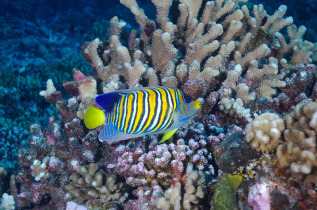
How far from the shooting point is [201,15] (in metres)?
5.02

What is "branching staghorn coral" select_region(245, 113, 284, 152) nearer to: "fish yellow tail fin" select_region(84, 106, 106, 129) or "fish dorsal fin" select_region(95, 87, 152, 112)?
Answer: "fish dorsal fin" select_region(95, 87, 152, 112)

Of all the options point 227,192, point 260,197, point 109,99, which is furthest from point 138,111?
point 260,197

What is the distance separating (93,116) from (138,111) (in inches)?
13.7

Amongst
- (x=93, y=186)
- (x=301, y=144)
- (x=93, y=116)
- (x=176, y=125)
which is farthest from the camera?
(x=93, y=186)

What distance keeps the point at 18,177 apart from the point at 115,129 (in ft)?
7.17

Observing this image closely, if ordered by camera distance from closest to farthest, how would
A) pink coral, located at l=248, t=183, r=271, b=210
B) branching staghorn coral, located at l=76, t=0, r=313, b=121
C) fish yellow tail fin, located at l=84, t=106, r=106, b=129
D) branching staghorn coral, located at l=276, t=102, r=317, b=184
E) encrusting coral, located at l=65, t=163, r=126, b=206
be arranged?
branching staghorn coral, located at l=276, t=102, r=317, b=184, pink coral, located at l=248, t=183, r=271, b=210, fish yellow tail fin, located at l=84, t=106, r=106, b=129, encrusting coral, located at l=65, t=163, r=126, b=206, branching staghorn coral, located at l=76, t=0, r=313, b=121

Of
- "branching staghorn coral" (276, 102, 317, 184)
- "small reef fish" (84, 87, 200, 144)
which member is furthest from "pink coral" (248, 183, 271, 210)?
"small reef fish" (84, 87, 200, 144)

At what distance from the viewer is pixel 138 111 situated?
2.02 m

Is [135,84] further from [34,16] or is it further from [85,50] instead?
[34,16]

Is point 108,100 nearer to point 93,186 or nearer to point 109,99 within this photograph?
point 109,99

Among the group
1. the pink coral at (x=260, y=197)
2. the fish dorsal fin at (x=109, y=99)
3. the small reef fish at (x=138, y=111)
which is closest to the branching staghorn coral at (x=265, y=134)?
the pink coral at (x=260, y=197)

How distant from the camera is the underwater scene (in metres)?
1.85

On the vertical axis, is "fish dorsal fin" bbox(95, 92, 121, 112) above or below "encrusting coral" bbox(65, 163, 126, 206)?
above

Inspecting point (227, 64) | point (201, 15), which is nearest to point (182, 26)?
point (201, 15)
